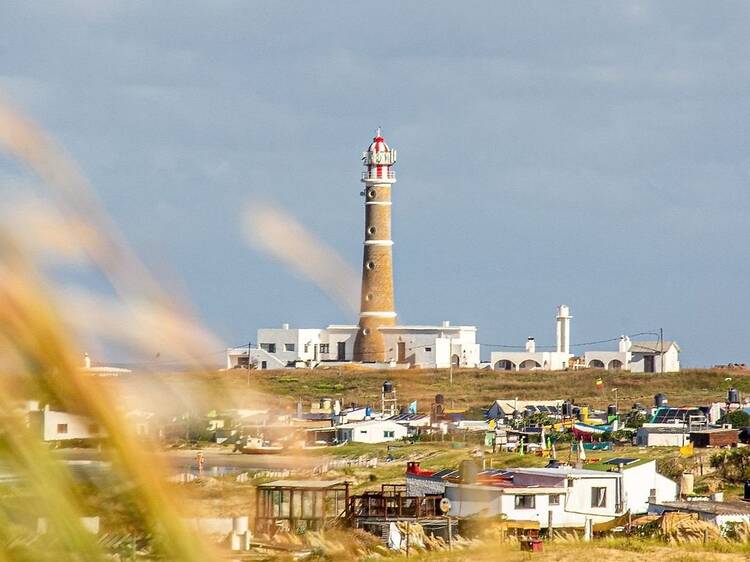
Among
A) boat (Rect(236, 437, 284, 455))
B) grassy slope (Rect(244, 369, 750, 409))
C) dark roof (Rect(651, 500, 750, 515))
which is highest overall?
grassy slope (Rect(244, 369, 750, 409))

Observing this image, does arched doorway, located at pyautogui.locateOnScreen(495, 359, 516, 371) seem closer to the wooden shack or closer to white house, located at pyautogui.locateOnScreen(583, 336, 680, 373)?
white house, located at pyautogui.locateOnScreen(583, 336, 680, 373)

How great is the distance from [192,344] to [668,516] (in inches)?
691

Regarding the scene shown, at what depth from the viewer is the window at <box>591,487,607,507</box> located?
20.4m

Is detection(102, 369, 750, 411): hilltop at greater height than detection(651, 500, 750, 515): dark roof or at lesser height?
greater

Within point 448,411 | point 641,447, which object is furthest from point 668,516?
point 448,411

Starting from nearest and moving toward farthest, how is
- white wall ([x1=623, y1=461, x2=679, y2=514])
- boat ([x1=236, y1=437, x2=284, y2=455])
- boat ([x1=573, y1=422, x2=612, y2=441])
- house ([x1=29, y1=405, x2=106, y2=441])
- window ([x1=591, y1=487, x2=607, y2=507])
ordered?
house ([x1=29, y1=405, x2=106, y2=441]) → boat ([x1=236, y1=437, x2=284, y2=455]) → window ([x1=591, y1=487, x2=607, y2=507]) → white wall ([x1=623, y1=461, x2=679, y2=514]) → boat ([x1=573, y1=422, x2=612, y2=441])

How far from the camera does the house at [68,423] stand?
0.88 meters

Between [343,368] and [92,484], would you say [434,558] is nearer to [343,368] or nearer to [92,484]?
[92,484]

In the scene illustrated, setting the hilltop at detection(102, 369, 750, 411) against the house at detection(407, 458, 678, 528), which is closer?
the house at detection(407, 458, 678, 528)

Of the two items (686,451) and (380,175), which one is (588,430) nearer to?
(686,451)

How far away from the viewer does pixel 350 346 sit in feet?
222

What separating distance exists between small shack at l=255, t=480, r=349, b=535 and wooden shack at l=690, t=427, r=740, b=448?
46.1 feet

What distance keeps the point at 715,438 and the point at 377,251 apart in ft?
135

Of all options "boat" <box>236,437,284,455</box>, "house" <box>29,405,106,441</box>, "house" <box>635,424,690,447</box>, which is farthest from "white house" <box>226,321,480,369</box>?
"house" <box>29,405,106,441</box>
